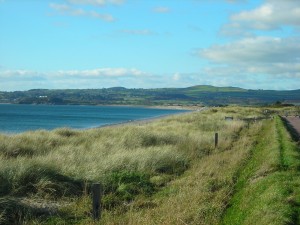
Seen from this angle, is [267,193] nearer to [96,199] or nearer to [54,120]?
[96,199]

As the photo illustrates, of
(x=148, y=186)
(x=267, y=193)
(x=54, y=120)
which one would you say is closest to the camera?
(x=267, y=193)

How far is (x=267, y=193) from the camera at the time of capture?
11.2 m

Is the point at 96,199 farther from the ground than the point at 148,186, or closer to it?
farther from the ground

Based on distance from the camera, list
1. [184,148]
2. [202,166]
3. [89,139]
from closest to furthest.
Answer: [202,166] < [184,148] < [89,139]

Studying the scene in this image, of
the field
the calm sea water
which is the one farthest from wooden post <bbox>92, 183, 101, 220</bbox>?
the calm sea water

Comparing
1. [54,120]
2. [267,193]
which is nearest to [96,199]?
[267,193]

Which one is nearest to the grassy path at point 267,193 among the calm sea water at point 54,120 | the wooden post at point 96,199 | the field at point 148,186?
the field at point 148,186

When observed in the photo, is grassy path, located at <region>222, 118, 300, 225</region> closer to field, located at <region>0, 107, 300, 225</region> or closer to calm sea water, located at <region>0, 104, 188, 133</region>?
field, located at <region>0, 107, 300, 225</region>

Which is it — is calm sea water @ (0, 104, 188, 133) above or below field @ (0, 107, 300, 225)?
below

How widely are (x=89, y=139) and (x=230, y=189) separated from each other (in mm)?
11364

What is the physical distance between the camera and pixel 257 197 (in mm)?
11211

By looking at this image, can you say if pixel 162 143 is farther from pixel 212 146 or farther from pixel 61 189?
pixel 61 189

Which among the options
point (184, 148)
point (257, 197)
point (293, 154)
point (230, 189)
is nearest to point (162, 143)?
point (184, 148)

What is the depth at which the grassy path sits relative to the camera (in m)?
9.38
